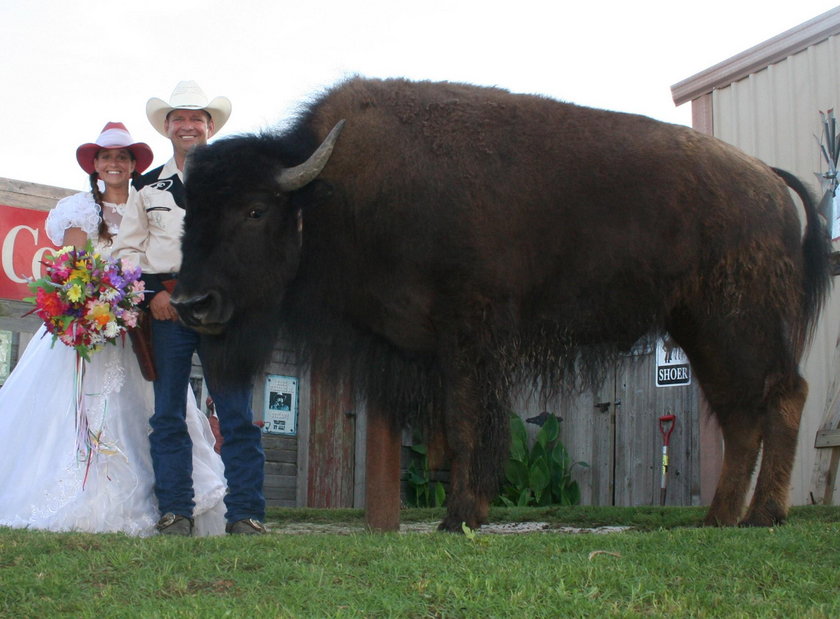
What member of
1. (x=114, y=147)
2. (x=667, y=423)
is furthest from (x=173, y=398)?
(x=667, y=423)

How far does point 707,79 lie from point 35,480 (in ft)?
24.1

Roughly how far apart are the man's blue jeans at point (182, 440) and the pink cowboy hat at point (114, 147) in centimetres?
125

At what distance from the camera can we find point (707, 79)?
962cm

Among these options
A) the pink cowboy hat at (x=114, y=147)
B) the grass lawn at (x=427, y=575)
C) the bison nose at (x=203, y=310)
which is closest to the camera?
the grass lawn at (x=427, y=575)

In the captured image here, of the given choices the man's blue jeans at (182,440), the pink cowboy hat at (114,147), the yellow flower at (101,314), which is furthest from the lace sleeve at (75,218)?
the man's blue jeans at (182,440)

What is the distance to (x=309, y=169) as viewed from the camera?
16.1ft

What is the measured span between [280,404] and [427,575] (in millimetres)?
7881

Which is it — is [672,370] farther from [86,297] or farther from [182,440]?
[86,297]

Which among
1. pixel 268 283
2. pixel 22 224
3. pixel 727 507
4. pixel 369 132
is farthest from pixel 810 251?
pixel 22 224

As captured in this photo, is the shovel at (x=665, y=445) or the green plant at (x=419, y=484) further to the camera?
the green plant at (x=419, y=484)

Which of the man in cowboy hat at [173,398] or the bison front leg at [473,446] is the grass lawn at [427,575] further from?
the man in cowboy hat at [173,398]

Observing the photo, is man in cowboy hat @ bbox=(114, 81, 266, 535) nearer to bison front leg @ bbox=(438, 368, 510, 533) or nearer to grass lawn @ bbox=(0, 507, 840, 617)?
grass lawn @ bbox=(0, 507, 840, 617)

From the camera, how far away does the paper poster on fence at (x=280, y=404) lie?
10.9 m

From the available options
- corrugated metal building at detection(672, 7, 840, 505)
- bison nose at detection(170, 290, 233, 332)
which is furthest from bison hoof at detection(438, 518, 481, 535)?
corrugated metal building at detection(672, 7, 840, 505)
